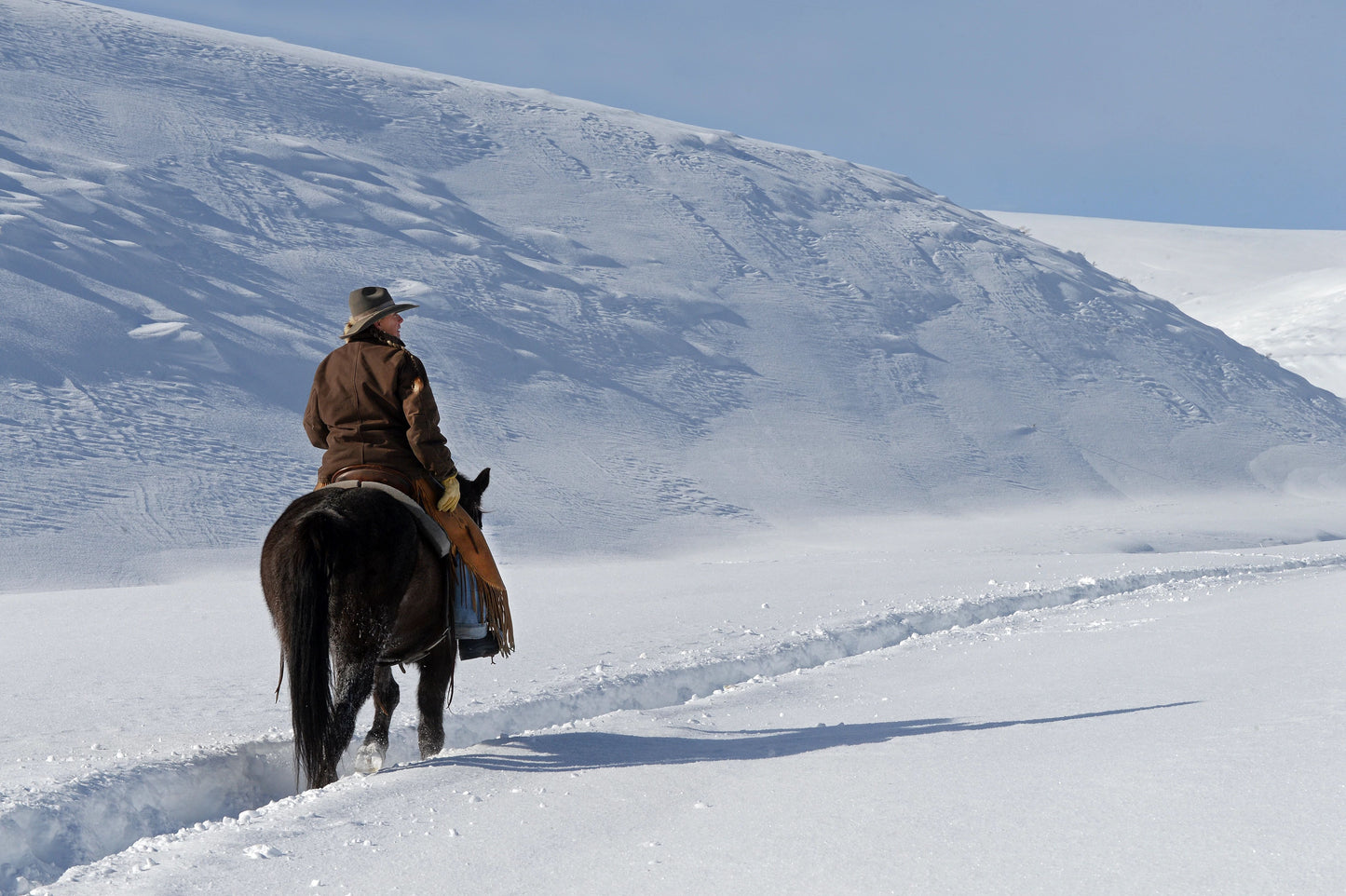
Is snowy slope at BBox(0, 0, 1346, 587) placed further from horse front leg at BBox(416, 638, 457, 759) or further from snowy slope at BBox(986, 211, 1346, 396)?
snowy slope at BBox(986, 211, 1346, 396)

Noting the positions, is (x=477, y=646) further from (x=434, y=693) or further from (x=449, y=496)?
(x=449, y=496)

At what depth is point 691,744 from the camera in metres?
4.59

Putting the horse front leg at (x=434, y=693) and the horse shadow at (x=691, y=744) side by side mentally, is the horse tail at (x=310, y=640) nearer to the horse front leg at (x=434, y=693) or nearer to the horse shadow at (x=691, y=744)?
the horse shadow at (x=691, y=744)

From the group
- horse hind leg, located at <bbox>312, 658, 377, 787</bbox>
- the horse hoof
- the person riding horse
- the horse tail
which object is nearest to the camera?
the horse tail

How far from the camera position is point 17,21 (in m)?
27.9

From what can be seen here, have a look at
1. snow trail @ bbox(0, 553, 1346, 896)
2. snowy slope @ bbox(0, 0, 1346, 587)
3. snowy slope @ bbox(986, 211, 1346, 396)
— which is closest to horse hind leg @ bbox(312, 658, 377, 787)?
snow trail @ bbox(0, 553, 1346, 896)

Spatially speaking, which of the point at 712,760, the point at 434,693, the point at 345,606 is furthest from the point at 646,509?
the point at 345,606

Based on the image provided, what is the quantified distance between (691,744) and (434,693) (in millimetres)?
1068

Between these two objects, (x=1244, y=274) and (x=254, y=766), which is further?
(x=1244, y=274)

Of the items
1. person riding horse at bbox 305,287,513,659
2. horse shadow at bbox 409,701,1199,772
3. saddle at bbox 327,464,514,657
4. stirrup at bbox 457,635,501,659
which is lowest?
horse shadow at bbox 409,701,1199,772

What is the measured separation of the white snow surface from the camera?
317 cm

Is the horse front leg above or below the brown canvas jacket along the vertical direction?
below

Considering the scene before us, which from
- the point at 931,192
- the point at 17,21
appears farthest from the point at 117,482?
the point at 931,192

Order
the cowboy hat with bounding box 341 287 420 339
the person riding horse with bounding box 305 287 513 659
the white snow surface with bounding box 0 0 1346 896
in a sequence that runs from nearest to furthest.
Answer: the white snow surface with bounding box 0 0 1346 896 < the person riding horse with bounding box 305 287 513 659 < the cowboy hat with bounding box 341 287 420 339
